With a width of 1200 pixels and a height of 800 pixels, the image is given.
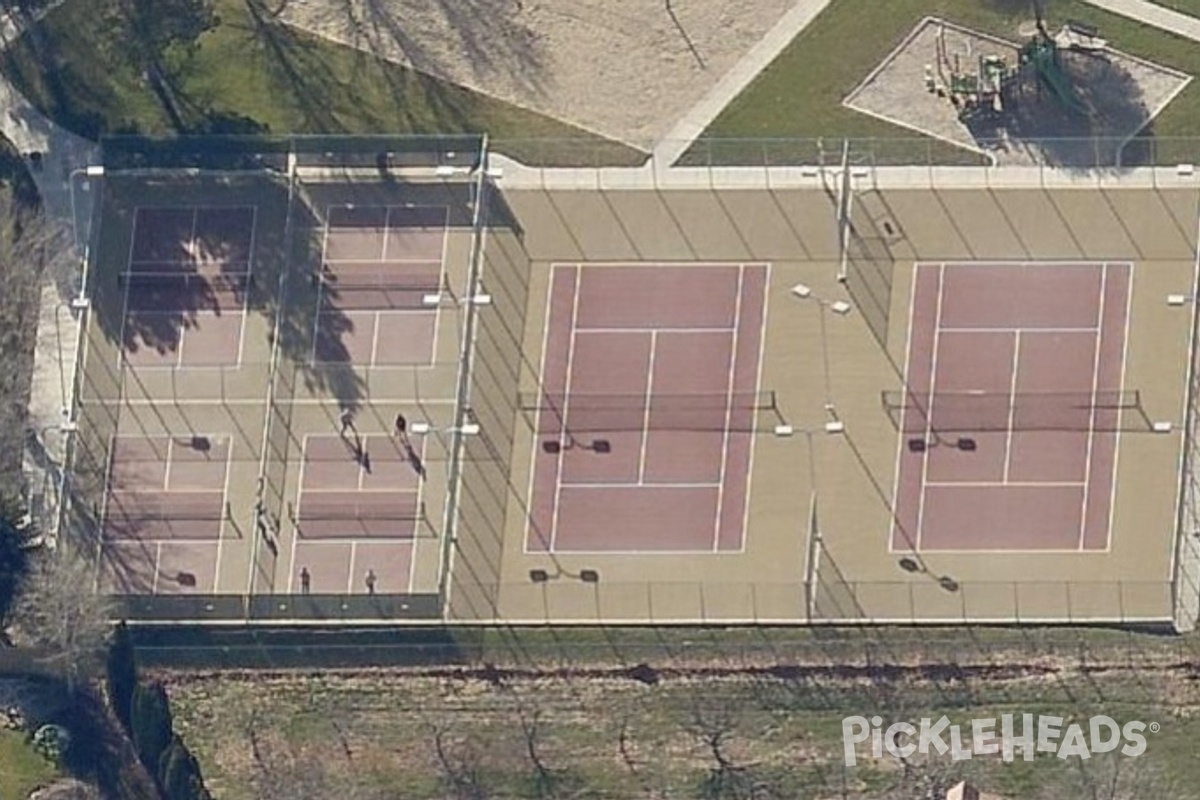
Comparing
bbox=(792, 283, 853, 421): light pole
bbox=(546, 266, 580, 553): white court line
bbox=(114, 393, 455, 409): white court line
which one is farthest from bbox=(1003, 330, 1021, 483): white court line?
bbox=(114, 393, 455, 409): white court line

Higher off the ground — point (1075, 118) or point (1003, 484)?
point (1075, 118)

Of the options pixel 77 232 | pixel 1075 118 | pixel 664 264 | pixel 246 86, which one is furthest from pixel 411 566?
pixel 1075 118

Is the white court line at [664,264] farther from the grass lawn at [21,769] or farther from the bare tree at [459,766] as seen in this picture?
the grass lawn at [21,769]

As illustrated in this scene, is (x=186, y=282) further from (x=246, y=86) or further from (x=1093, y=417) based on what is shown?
(x=1093, y=417)

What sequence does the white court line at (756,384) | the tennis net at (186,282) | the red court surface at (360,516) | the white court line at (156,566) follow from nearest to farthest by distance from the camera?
the white court line at (756,384)
the red court surface at (360,516)
the white court line at (156,566)
the tennis net at (186,282)

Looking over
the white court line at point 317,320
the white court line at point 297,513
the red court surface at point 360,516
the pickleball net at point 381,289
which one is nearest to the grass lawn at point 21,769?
the white court line at point 297,513
